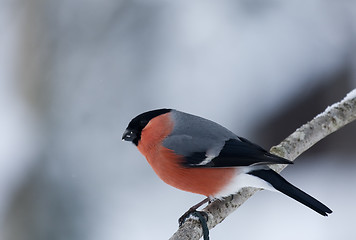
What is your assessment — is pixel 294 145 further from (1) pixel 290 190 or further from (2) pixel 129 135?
(2) pixel 129 135

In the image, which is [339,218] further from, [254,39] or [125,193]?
[254,39]

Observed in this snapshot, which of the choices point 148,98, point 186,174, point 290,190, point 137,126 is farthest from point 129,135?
point 148,98

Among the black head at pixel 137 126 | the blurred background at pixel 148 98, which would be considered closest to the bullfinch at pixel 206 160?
the black head at pixel 137 126

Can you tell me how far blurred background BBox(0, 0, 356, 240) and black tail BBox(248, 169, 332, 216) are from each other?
5.33ft

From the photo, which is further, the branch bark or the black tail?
the branch bark

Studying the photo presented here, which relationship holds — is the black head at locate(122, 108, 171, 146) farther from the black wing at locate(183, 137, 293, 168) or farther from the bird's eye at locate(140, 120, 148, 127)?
the black wing at locate(183, 137, 293, 168)

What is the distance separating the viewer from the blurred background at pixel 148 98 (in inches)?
146

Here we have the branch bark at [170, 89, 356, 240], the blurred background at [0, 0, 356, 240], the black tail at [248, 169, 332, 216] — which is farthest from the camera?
the blurred background at [0, 0, 356, 240]

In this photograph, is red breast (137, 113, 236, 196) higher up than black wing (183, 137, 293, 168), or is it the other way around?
black wing (183, 137, 293, 168)

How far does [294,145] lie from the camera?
2102mm

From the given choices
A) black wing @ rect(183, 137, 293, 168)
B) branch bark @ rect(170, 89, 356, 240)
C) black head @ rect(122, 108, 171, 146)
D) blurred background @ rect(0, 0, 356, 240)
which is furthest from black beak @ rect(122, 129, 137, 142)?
blurred background @ rect(0, 0, 356, 240)

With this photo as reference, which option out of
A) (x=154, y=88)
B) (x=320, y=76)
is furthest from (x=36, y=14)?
(x=320, y=76)

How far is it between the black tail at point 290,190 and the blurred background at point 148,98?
5.33 ft

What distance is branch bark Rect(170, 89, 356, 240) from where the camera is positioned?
5.99 ft
